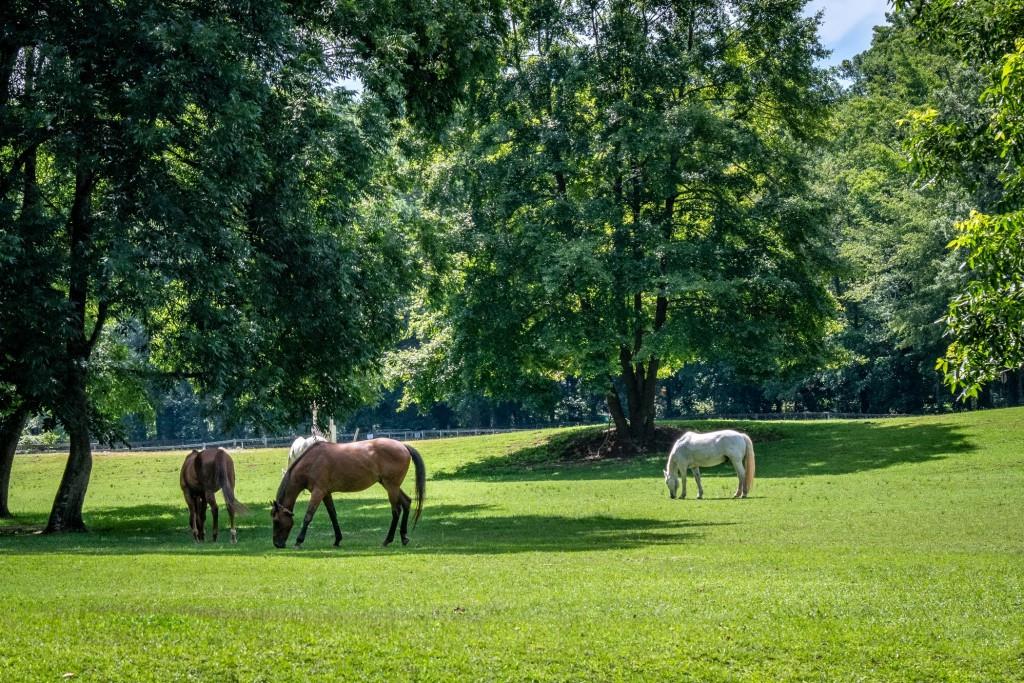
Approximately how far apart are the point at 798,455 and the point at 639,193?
12.4 metres

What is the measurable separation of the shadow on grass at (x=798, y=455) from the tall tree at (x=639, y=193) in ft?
12.4

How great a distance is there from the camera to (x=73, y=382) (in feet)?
84.5

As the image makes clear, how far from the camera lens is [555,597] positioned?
13.1 metres

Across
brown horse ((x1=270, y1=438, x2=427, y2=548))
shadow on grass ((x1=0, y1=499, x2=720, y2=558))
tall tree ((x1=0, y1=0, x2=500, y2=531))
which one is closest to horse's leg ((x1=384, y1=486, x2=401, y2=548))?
brown horse ((x1=270, y1=438, x2=427, y2=548))

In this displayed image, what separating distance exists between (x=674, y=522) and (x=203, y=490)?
9754mm

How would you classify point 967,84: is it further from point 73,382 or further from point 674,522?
point 73,382

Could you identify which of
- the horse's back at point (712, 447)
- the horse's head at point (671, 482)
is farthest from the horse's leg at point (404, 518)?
the horse's back at point (712, 447)

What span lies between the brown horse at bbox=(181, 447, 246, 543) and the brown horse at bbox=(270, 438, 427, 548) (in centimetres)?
244

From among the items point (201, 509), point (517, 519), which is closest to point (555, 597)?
point (201, 509)

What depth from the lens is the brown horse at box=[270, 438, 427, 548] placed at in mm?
20578

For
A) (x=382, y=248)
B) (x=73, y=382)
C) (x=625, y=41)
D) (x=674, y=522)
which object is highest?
(x=625, y=41)

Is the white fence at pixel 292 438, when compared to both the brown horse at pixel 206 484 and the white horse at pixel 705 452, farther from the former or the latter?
the brown horse at pixel 206 484

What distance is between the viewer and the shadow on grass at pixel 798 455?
4200 cm

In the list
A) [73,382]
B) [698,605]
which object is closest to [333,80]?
[73,382]
